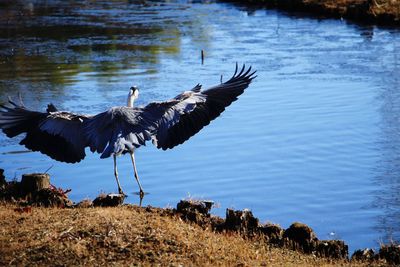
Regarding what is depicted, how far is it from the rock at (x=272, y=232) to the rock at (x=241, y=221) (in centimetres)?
11

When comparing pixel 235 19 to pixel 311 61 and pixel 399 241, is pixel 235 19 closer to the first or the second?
pixel 311 61

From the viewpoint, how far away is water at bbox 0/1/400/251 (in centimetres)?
1268

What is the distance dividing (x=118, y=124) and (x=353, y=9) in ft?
86.5

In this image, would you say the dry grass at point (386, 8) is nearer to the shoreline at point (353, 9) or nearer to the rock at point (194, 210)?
the shoreline at point (353, 9)

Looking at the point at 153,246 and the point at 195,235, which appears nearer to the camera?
the point at 153,246

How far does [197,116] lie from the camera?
34.8 ft

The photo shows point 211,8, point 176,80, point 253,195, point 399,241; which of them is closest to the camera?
point 399,241

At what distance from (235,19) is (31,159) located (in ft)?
70.9

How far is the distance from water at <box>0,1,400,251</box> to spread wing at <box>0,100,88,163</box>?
6.79 feet

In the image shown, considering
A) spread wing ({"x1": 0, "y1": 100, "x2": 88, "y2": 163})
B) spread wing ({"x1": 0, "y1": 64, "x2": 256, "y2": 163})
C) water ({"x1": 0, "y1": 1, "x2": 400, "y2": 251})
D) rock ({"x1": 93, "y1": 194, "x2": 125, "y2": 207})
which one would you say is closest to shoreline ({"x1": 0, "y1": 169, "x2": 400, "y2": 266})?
rock ({"x1": 93, "y1": 194, "x2": 125, "y2": 207})

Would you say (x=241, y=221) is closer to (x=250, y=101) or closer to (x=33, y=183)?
(x=33, y=183)

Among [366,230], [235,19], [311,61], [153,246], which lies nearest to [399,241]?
[366,230]

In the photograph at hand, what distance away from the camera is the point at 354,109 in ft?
60.4

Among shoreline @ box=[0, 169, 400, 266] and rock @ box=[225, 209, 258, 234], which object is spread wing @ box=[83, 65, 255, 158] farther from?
rock @ box=[225, 209, 258, 234]
